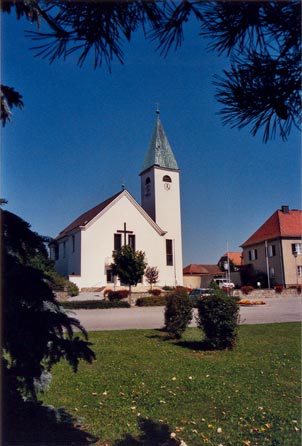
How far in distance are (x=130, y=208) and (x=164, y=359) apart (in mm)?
24761

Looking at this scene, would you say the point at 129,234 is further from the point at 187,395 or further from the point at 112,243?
the point at 187,395

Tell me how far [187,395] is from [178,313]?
4.38 metres

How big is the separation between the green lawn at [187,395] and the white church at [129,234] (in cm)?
2055

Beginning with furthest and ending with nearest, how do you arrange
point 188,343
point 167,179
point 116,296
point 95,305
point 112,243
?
point 167,179 < point 112,243 < point 116,296 < point 95,305 < point 188,343

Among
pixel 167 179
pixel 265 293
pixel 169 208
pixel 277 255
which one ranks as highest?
pixel 167 179

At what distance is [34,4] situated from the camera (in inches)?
57.3

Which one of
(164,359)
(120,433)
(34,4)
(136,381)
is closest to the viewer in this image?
(34,4)

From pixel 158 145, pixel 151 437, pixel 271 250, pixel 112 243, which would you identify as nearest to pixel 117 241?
pixel 112 243

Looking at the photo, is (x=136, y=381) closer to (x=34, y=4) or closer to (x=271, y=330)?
(x=34, y=4)

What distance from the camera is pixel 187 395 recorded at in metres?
4.16

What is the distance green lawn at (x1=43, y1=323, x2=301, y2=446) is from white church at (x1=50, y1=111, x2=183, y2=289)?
2055cm

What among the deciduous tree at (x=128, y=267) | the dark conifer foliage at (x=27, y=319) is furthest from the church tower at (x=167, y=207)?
the dark conifer foliage at (x=27, y=319)

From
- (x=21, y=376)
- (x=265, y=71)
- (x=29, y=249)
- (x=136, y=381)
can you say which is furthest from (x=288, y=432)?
(x=265, y=71)

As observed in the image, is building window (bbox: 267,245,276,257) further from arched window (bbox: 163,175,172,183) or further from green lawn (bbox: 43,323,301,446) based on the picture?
green lawn (bbox: 43,323,301,446)
